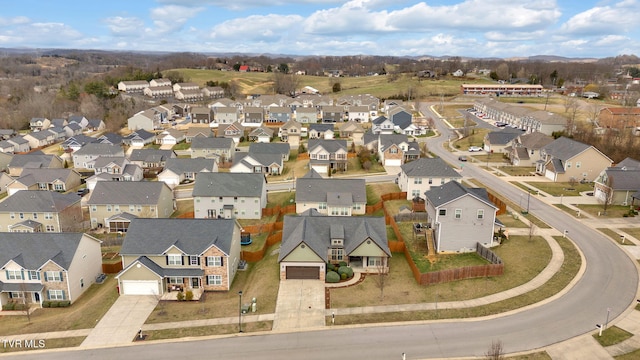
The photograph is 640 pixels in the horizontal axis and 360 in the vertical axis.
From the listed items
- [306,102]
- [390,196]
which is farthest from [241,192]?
[306,102]

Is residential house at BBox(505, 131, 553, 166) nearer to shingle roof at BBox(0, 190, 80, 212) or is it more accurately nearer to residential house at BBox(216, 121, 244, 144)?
residential house at BBox(216, 121, 244, 144)

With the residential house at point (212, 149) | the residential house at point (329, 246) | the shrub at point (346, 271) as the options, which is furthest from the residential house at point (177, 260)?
the residential house at point (212, 149)

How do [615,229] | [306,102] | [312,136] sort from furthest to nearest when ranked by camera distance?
[306,102] < [312,136] < [615,229]

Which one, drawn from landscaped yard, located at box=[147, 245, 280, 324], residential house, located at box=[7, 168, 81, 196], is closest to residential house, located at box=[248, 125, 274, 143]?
residential house, located at box=[7, 168, 81, 196]

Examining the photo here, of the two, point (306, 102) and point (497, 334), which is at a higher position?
point (306, 102)

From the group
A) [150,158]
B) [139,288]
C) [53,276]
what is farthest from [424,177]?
[150,158]

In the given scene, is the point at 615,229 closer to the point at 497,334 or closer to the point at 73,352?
the point at 497,334
